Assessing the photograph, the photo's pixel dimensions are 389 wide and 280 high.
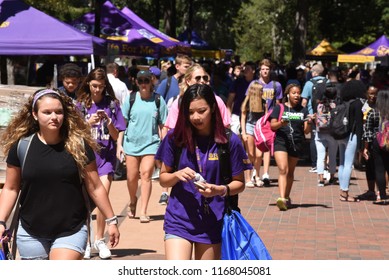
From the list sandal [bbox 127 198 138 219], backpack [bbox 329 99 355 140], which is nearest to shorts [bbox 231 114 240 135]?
backpack [bbox 329 99 355 140]

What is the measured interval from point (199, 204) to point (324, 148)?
9369 mm

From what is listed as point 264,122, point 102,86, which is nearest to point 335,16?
point 264,122

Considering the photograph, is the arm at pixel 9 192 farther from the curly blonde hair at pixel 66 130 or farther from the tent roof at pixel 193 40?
the tent roof at pixel 193 40

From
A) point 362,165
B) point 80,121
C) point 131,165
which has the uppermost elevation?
point 80,121

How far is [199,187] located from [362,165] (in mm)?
12785

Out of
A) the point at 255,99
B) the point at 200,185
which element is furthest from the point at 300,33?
the point at 200,185

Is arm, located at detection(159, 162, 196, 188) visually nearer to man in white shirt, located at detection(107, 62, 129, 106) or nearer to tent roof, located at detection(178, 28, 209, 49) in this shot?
man in white shirt, located at detection(107, 62, 129, 106)

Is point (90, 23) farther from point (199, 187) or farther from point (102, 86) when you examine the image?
point (199, 187)

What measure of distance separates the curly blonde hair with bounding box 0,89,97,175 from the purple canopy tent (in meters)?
14.9

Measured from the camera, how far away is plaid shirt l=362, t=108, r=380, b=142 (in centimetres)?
1348

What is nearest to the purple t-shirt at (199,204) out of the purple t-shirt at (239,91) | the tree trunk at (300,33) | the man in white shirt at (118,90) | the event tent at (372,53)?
the man in white shirt at (118,90)

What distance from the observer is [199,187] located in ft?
18.6

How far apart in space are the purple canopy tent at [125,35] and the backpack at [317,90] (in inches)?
223

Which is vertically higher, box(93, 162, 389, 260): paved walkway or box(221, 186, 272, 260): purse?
box(221, 186, 272, 260): purse
